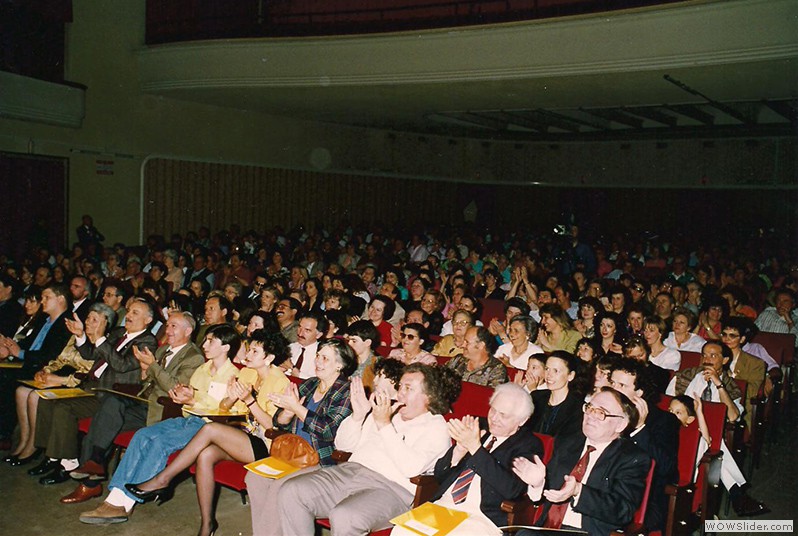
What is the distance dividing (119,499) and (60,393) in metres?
0.98

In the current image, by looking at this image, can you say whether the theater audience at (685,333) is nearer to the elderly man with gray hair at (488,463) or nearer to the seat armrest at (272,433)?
the elderly man with gray hair at (488,463)

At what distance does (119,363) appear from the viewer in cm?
474

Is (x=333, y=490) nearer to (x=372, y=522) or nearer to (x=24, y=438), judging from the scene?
(x=372, y=522)

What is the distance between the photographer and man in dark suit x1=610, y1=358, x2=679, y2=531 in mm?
3182

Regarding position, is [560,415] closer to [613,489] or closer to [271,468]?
[613,489]

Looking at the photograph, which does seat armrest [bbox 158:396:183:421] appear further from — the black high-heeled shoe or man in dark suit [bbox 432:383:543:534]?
man in dark suit [bbox 432:383:543:534]

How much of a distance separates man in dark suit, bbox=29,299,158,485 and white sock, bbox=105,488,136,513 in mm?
634

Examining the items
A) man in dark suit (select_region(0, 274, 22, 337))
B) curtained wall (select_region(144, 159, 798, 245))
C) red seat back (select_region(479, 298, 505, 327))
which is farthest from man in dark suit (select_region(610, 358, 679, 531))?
curtained wall (select_region(144, 159, 798, 245))

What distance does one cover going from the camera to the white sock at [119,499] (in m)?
3.97

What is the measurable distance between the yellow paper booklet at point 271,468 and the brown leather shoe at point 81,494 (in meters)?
1.20

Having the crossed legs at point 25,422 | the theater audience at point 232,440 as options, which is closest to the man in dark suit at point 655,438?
the theater audience at point 232,440

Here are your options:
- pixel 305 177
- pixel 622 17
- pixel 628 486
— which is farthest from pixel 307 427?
pixel 305 177

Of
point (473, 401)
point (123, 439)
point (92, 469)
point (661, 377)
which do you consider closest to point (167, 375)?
point (123, 439)

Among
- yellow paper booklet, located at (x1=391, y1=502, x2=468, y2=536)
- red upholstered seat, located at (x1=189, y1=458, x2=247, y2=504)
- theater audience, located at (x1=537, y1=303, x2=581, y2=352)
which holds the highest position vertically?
theater audience, located at (x1=537, y1=303, x2=581, y2=352)
